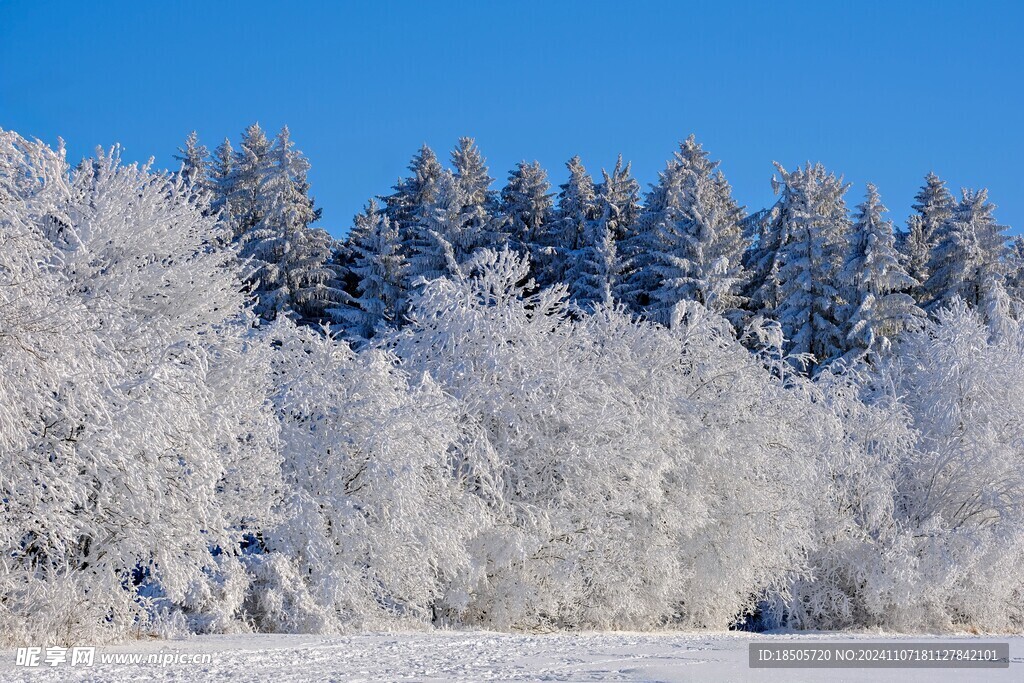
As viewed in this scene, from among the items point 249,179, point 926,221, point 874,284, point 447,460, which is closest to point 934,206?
point 926,221

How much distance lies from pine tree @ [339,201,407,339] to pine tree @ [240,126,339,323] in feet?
4.38

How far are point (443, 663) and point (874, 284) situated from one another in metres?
30.2

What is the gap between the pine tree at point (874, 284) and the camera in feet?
120

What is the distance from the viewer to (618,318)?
21875 millimetres

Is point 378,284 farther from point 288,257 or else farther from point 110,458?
point 110,458

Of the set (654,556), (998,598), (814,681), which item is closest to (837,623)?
(998,598)

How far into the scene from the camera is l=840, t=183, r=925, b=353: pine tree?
36594 millimetres

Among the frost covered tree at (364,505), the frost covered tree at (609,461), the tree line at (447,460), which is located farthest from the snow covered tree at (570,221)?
the frost covered tree at (364,505)

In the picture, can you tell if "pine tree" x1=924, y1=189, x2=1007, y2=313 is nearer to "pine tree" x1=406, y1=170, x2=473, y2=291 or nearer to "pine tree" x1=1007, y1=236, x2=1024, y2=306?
"pine tree" x1=1007, y1=236, x2=1024, y2=306

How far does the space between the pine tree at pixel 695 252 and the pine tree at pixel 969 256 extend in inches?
301

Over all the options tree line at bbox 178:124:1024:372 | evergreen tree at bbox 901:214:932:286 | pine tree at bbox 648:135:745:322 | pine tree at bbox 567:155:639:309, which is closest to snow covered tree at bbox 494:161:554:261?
tree line at bbox 178:124:1024:372

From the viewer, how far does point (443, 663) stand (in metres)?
10.9

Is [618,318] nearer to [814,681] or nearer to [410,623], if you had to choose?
[410,623]

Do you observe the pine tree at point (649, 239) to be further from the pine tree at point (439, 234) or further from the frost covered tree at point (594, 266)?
the pine tree at point (439, 234)
